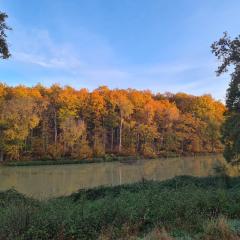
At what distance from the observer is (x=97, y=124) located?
256ft

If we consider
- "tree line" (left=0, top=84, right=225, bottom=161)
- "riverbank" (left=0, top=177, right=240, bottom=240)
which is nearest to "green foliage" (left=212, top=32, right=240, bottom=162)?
"riverbank" (left=0, top=177, right=240, bottom=240)

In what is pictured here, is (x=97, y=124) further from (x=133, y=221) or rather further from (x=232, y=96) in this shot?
(x=133, y=221)

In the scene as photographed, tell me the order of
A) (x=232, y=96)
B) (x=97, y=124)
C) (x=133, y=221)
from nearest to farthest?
(x=133, y=221) → (x=232, y=96) → (x=97, y=124)

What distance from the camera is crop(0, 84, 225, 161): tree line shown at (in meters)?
62.3

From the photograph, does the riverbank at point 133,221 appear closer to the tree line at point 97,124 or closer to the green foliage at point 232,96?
the green foliage at point 232,96

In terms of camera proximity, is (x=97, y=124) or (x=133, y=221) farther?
(x=97, y=124)

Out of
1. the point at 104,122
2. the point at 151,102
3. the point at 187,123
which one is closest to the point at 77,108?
the point at 104,122

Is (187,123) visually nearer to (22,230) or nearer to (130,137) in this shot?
(130,137)

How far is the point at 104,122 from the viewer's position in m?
78.6

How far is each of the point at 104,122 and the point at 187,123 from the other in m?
20.8

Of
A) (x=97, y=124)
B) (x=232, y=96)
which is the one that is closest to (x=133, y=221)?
(x=232, y=96)

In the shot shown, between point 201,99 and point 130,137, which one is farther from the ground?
point 201,99

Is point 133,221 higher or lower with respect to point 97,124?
lower

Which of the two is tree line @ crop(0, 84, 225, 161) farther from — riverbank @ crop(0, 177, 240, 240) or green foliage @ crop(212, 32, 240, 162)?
riverbank @ crop(0, 177, 240, 240)
